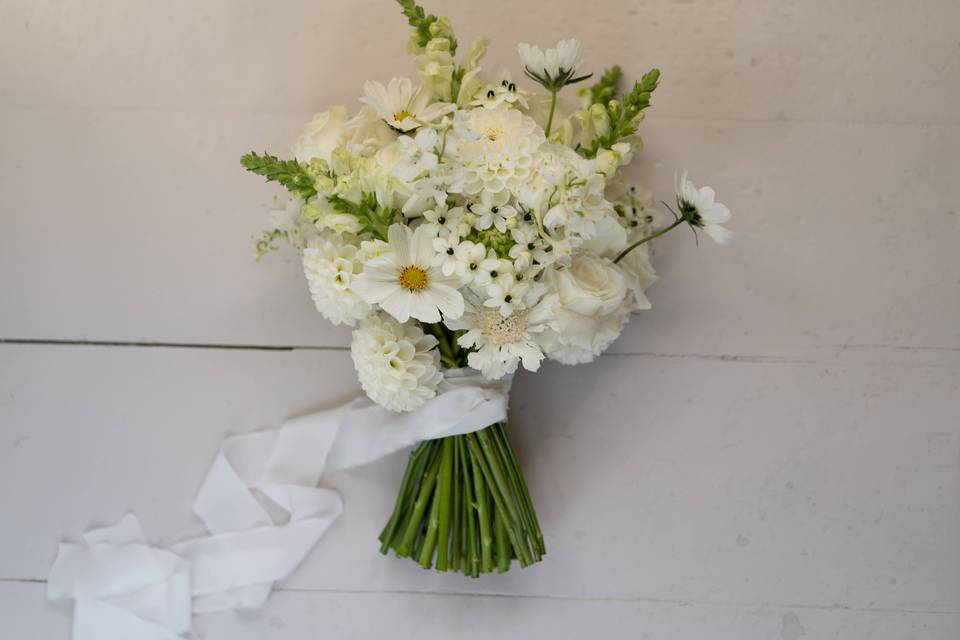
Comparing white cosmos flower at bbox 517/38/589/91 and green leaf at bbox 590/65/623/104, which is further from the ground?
green leaf at bbox 590/65/623/104

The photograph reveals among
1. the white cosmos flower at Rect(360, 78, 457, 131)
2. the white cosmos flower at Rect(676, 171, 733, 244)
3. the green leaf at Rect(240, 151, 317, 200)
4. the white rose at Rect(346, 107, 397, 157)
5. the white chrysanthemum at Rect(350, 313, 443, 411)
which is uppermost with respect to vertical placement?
the white cosmos flower at Rect(360, 78, 457, 131)

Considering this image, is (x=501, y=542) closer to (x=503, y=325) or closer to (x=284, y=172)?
(x=503, y=325)

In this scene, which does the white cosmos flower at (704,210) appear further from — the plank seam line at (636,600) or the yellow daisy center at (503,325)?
the plank seam line at (636,600)

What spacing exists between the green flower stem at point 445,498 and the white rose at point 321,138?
37 cm

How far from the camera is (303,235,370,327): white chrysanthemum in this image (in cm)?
79

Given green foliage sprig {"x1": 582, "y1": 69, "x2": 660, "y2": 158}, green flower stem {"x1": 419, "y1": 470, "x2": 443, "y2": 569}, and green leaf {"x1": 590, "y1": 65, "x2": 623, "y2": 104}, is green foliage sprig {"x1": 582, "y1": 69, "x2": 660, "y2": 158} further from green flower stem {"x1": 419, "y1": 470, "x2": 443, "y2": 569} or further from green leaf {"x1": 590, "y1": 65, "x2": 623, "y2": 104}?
green flower stem {"x1": 419, "y1": 470, "x2": 443, "y2": 569}

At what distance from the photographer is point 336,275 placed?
2.58 ft

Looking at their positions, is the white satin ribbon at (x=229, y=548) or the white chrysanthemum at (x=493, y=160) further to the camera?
the white satin ribbon at (x=229, y=548)

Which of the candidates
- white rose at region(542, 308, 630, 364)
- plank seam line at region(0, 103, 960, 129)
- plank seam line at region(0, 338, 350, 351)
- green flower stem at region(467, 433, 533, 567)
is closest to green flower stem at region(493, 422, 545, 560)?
green flower stem at region(467, 433, 533, 567)

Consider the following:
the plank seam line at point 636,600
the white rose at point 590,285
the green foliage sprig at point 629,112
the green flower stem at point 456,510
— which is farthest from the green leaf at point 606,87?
the plank seam line at point 636,600

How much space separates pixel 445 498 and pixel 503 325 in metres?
0.26

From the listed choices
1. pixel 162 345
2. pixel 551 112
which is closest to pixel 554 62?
pixel 551 112

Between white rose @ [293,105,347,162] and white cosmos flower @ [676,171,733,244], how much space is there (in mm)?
350

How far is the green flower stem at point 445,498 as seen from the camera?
95 centimetres
